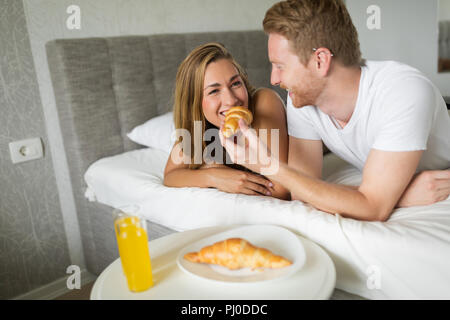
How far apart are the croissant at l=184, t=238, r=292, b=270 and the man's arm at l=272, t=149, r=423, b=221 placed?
287 millimetres

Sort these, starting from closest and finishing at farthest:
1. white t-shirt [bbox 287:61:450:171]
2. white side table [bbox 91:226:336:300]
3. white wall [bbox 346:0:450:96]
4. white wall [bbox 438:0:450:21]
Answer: white side table [bbox 91:226:336:300]
white t-shirt [bbox 287:61:450:171]
white wall [bbox 438:0:450:21]
white wall [bbox 346:0:450:96]

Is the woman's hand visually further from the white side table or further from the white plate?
the white side table

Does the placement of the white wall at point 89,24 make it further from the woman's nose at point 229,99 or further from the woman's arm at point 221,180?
the woman's nose at point 229,99

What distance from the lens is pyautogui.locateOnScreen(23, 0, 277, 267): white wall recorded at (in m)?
1.74

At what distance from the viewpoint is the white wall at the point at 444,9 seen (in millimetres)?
2781

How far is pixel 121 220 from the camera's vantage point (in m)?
0.90

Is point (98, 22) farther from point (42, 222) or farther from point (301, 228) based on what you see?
point (301, 228)

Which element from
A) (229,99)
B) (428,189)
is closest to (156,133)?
(229,99)

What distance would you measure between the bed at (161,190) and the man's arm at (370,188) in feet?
0.16

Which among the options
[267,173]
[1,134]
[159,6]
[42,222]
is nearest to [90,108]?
[1,134]

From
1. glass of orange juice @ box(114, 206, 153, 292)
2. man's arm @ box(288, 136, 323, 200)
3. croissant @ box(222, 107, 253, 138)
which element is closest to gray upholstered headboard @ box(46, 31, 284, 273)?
croissant @ box(222, 107, 253, 138)

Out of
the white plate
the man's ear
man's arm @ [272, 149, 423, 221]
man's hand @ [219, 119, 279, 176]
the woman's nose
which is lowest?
the white plate

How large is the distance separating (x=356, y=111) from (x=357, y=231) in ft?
1.28

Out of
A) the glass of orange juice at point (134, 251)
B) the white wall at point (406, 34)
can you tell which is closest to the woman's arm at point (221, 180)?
the glass of orange juice at point (134, 251)
